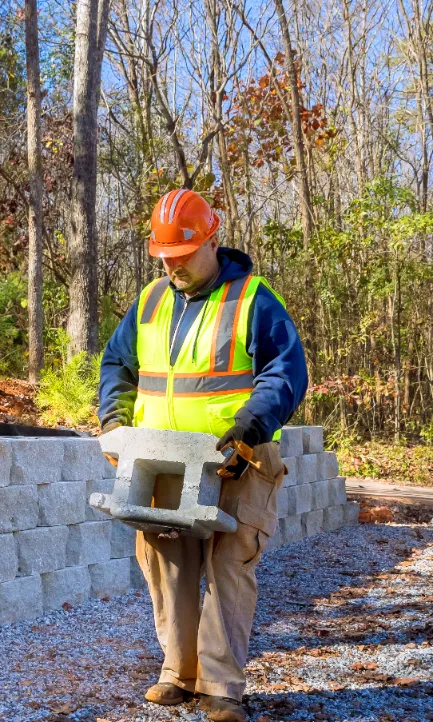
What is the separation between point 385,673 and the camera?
4.39m

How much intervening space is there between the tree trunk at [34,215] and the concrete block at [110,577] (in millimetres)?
5202

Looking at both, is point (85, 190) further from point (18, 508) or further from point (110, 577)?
point (18, 508)

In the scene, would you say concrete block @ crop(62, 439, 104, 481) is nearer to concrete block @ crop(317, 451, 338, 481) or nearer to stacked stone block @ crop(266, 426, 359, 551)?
stacked stone block @ crop(266, 426, 359, 551)

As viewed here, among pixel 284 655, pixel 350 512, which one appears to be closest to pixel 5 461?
pixel 284 655

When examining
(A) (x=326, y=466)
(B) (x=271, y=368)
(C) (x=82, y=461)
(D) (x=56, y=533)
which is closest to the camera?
(B) (x=271, y=368)

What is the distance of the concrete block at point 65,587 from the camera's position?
538 centimetres

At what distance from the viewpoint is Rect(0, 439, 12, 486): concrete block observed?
509cm

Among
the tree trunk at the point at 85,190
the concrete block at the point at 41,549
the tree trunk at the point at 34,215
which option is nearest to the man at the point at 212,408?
A: the concrete block at the point at 41,549

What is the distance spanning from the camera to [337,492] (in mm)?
9258

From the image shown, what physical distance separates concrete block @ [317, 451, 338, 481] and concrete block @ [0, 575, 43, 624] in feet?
13.3

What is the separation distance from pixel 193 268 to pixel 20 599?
8.14ft

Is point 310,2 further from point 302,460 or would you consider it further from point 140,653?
point 140,653

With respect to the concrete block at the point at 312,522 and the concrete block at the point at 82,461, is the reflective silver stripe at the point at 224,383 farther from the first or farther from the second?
the concrete block at the point at 312,522

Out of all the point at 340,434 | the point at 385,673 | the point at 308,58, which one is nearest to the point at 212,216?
the point at 385,673
